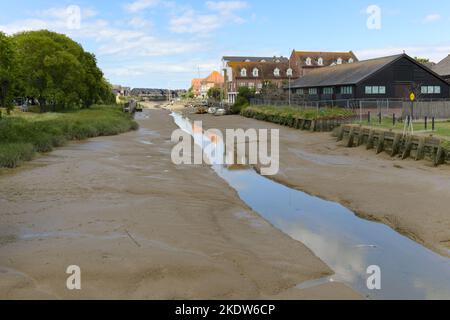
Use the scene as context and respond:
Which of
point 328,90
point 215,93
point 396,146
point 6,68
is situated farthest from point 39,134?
point 215,93

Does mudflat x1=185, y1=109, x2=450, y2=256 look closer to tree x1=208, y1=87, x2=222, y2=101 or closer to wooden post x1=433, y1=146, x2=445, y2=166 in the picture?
wooden post x1=433, y1=146, x2=445, y2=166

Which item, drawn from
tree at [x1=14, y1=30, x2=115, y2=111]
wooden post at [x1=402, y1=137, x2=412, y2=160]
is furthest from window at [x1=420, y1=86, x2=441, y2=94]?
tree at [x1=14, y1=30, x2=115, y2=111]

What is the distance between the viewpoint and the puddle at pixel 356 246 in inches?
387

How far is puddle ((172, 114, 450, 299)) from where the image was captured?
9828 millimetres

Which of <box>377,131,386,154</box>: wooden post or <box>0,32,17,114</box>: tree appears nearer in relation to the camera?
<box>377,131,386,154</box>: wooden post

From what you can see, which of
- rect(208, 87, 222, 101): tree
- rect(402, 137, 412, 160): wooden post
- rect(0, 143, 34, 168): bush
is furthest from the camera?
rect(208, 87, 222, 101): tree

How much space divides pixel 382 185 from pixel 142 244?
11454mm

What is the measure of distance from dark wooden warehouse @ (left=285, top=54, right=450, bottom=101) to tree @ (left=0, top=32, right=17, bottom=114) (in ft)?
119

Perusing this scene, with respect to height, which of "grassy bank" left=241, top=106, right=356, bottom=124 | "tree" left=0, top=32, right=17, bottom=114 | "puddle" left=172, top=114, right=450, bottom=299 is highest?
"tree" left=0, top=32, right=17, bottom=114

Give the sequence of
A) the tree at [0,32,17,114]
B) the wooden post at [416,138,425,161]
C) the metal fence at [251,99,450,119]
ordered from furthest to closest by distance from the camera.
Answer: the metal fence at [251,99,450,119] < the tree at [0,32,17,114] < the wooden post at [416,138,425,161]

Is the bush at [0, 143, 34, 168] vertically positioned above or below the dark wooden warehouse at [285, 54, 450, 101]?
below

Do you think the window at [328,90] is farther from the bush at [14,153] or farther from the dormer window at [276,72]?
the dormer window at [276,72]

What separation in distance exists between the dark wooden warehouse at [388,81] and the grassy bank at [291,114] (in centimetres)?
700

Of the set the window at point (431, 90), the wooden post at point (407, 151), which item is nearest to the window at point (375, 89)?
the window at point (431, 90)
